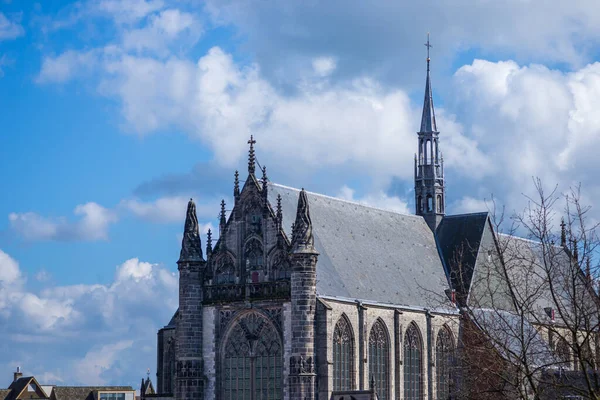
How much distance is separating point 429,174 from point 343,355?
26.8 m

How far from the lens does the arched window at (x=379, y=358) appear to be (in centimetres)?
7469

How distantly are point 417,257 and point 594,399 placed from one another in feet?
187

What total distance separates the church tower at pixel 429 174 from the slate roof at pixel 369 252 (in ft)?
12.6

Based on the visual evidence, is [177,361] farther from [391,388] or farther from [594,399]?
[594,399]

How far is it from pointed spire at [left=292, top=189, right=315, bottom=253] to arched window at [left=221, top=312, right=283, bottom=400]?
5.50m

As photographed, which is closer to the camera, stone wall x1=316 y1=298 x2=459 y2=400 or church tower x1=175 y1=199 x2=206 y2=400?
stone wall x1=316 y1=298 x2=459 y2=400

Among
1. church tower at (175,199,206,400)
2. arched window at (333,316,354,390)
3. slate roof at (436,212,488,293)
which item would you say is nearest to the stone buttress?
arched window at (333,316,354,390)

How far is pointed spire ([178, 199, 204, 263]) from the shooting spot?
7412cm

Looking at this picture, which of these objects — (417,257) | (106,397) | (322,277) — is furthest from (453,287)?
(106,397)

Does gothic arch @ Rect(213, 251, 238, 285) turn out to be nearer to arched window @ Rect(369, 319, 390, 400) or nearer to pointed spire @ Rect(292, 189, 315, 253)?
pointed spire @ Rect(292, 189, 315, 253)

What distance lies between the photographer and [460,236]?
88938 millimetres

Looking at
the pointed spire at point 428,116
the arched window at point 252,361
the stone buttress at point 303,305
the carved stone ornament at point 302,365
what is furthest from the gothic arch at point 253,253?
the pointed spire at point 428,116

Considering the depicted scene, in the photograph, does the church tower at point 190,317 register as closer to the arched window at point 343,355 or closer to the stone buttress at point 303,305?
the stone buttress at point 303,305

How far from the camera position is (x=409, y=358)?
78438mm
